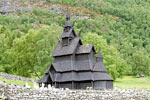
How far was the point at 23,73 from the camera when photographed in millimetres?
59531

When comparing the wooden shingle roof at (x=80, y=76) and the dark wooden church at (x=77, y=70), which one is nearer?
the wooden shingle roof at (x=80, y=76)

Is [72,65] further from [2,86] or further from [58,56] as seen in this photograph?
[2,86]

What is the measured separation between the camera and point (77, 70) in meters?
39.1

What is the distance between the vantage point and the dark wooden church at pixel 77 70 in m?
38.4

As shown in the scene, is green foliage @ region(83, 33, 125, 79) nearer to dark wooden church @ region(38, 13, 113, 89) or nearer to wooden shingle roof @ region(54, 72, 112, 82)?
dark wooden church @ region(38, 13, 113, 89)

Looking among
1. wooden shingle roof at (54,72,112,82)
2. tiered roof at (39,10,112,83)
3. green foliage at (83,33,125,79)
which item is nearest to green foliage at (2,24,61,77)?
green foliage at (83,33,125,79)

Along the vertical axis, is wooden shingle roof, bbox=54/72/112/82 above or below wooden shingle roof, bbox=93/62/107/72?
below

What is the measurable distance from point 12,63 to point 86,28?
326 feet

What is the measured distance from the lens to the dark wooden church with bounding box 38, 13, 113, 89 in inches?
1513

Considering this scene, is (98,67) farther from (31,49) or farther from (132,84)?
(132,84)

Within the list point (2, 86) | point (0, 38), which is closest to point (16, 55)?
point (0, 38)

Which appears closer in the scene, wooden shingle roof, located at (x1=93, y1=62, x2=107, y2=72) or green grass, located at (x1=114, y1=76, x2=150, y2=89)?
wooden shingle roof, located at (x1=93, y1=62, x2=107, y2=72)

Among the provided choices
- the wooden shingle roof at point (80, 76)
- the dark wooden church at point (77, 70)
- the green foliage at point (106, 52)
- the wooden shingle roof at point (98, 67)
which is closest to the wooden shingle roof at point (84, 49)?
the dark wooden church at point (77, 70)

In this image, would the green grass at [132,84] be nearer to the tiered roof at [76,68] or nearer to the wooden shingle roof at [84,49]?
the tiered roof at [76,68]
